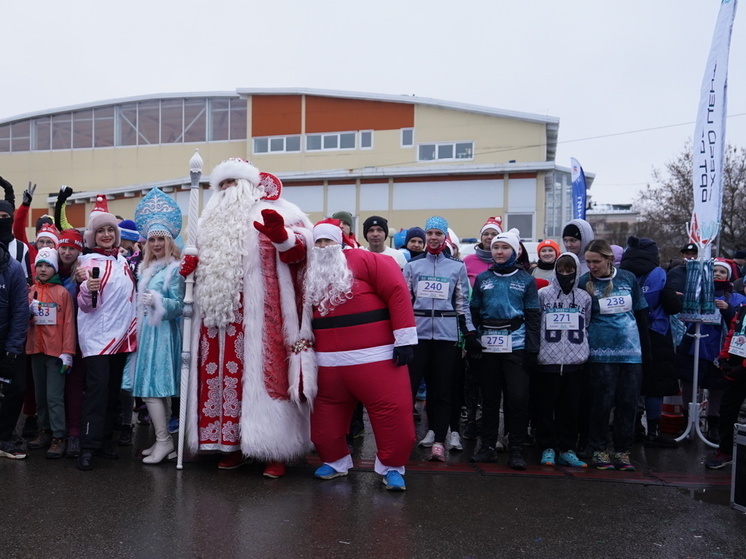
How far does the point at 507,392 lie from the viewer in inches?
213

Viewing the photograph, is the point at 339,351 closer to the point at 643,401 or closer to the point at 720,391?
the point at 643,401

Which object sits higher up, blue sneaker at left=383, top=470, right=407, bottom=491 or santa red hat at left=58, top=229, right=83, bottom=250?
santa red hat at left=58, top=229, right=83, bottom=250

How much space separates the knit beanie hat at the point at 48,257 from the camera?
5.28m

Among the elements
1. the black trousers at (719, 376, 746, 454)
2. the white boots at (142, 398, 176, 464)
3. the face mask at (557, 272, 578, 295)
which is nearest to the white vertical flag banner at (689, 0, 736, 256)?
the black trousers at (719, 376, 746, 454)

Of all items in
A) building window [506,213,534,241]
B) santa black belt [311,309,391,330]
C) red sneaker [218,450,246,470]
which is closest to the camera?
santa black belt [311,309,391,330]

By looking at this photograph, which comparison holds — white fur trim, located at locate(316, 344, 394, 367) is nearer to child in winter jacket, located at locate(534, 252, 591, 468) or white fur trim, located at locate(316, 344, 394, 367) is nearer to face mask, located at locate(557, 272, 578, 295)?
child in winter jacket, located at locate(534, 252, 591, 468)

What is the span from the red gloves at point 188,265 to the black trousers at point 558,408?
112 inches

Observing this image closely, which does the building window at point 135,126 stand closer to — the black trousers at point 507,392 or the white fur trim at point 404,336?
the black trousers at point 507,392

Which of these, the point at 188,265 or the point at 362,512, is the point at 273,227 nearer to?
the point at 188,265

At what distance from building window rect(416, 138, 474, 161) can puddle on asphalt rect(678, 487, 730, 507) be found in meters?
25.3

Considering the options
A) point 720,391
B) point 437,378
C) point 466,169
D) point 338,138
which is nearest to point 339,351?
point 437,378

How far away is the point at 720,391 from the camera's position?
6.56m

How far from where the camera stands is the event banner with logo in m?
13.4

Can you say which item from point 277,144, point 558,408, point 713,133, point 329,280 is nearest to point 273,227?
point 329,280
